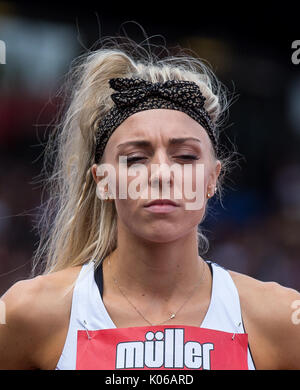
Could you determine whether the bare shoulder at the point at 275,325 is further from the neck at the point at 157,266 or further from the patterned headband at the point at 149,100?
the patterned headband at the point at 149,100

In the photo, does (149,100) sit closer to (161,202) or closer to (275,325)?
(161,202)

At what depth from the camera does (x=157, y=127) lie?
103 inches

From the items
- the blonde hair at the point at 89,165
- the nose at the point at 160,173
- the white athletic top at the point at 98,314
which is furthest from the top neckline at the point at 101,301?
the nose at the point at 160,173

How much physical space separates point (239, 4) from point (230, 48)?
664mm

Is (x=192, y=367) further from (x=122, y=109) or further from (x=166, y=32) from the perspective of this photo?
(x=166, y=32)

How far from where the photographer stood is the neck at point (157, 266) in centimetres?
265

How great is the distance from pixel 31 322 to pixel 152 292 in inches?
20.4

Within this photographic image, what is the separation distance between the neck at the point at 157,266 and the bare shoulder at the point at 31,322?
0.89ft

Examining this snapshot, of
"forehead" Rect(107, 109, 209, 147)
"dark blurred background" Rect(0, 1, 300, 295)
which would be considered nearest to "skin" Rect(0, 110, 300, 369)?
"forehead" Rect(107, 109, 209, 147)

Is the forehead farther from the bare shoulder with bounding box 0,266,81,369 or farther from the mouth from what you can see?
the bare shoulder with bounding box 0,266,81,369

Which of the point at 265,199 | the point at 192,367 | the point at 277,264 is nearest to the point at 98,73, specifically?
the point at 192,367


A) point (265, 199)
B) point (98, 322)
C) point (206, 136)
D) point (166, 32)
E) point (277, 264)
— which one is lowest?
point (98, 322)

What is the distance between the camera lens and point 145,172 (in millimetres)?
2527

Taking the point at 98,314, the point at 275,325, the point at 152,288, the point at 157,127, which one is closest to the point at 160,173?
the point at 157,127
